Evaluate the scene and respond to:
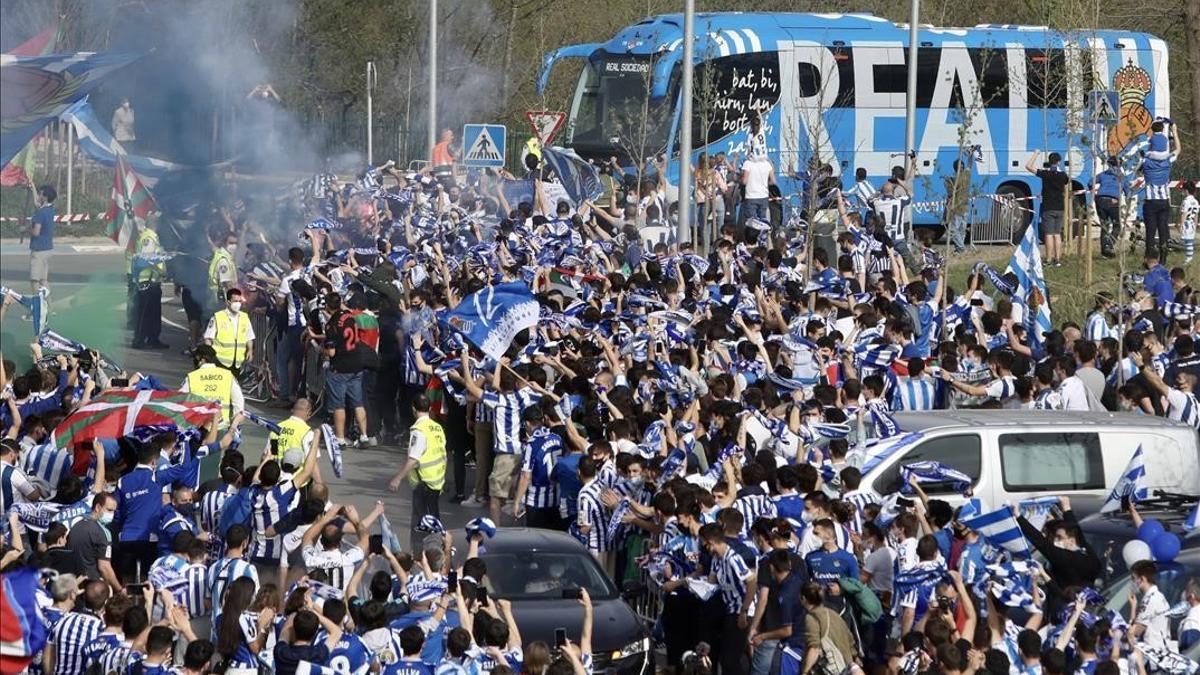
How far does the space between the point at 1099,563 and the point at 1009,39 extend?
24904 millimetres

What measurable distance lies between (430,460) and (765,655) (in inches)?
195

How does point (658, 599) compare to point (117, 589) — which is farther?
point (658, 599)

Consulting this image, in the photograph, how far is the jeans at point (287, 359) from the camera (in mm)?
23031

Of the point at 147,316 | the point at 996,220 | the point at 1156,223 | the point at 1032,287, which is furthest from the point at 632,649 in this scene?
the point at 996,220

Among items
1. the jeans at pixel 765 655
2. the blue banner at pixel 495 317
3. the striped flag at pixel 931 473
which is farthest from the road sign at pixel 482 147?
the jeans at pixel 765 655

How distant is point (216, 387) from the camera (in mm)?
17453

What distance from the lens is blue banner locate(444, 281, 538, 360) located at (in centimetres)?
1814

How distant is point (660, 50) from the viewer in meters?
34.5

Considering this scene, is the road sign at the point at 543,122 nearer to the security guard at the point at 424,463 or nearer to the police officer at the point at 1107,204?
the police officer at the point at 1107,204

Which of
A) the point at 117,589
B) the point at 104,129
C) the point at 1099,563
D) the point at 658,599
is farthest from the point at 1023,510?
the point at 104,129

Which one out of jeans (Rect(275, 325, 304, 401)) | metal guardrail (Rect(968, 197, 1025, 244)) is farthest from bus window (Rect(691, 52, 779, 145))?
jeans (Rect(275, 325, 304, 401))

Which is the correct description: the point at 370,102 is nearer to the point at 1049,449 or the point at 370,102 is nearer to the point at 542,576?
the point at 1049,449

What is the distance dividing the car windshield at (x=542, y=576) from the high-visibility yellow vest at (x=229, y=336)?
7310 millimetres

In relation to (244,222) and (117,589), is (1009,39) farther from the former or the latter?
(117,589)
